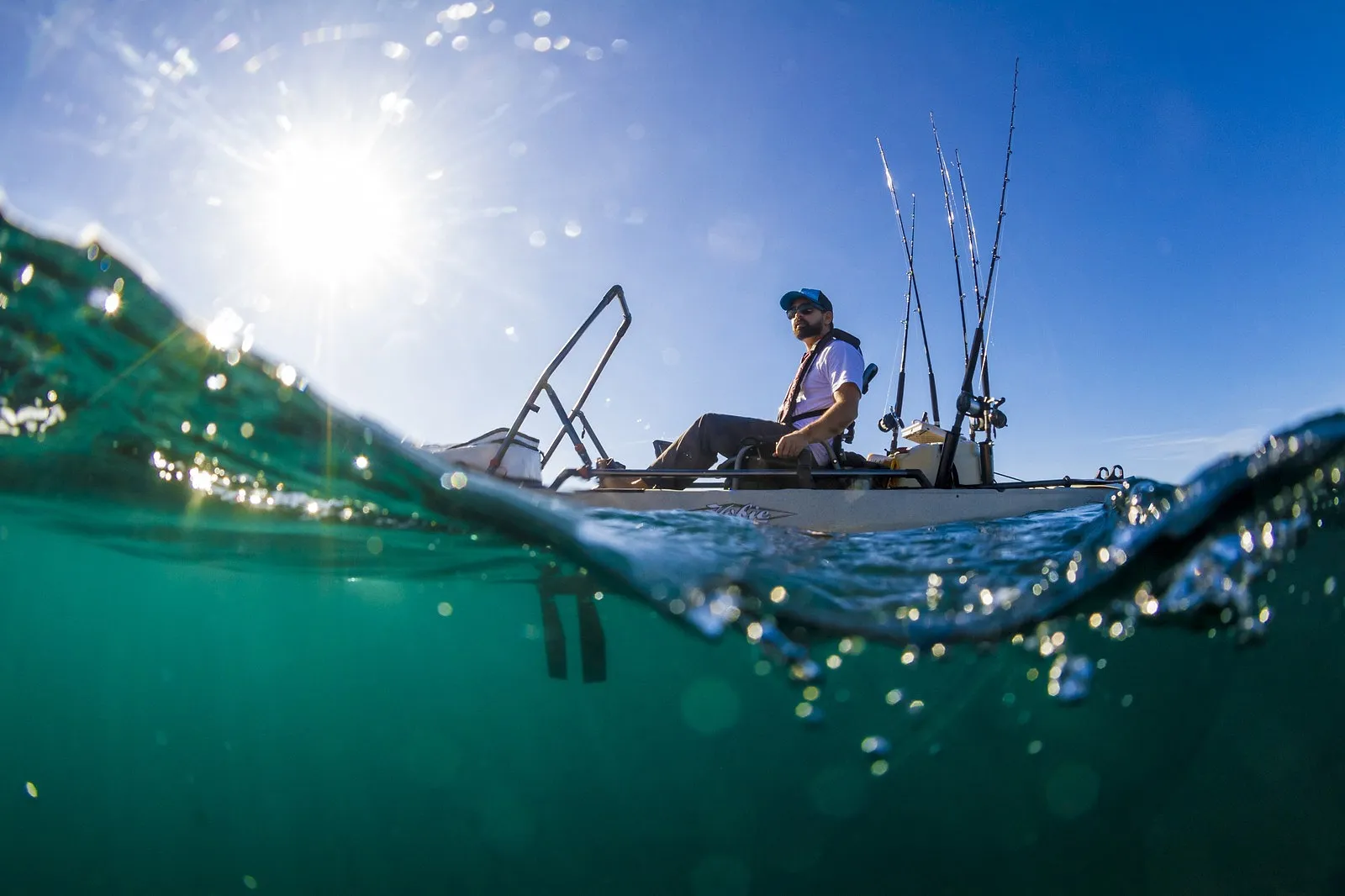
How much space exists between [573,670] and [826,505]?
4.47 m

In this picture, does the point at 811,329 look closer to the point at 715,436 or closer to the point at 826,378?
the point at 826,378

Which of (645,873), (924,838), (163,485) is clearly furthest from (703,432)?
(645,873)

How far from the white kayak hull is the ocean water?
0.48 meters

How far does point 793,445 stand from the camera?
5.71 metres

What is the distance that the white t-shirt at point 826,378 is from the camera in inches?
232

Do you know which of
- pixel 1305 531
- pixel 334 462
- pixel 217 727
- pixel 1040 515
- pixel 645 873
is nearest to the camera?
pixel 334 462

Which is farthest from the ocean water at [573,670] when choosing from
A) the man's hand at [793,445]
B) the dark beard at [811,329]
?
the dark beard at [811,329]

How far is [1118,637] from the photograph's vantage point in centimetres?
507

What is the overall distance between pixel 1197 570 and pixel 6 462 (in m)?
7.14

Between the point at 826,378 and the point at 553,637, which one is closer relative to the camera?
the point at 826,378

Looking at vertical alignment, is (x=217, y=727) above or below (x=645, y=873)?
above

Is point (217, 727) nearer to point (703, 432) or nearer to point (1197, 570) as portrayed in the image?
point (703, 432)

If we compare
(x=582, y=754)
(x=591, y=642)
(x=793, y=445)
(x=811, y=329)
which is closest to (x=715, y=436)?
(x=793, y=445)

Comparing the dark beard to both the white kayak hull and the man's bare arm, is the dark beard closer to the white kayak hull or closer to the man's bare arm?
the man's bare arm
